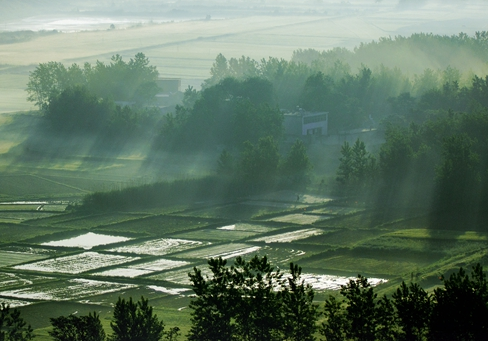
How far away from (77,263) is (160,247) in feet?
8.54

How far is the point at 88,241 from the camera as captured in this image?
76.6 feet

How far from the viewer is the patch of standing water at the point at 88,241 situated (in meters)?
23.0

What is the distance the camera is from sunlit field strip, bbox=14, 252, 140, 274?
20422 mm

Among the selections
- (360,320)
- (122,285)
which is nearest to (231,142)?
(122,285)

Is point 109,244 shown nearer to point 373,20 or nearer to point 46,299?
point 46,299

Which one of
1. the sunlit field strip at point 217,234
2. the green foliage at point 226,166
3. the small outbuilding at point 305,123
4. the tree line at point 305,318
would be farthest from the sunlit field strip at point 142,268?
the small outbuilding at point 305,123

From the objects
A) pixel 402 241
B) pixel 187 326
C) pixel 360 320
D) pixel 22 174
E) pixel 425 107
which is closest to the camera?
pixel 360 320

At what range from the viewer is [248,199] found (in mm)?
29188

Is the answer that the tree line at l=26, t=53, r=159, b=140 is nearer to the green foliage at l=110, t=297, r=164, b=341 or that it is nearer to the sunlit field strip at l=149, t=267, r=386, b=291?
the sunlit field strip at l=149, t=267, r=386, b=291

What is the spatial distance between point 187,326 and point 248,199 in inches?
540

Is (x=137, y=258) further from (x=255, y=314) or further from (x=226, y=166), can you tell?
(x=226, y=166)

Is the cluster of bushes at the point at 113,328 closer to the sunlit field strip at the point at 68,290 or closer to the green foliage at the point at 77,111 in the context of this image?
the sunlit field strip at the point at 68,290

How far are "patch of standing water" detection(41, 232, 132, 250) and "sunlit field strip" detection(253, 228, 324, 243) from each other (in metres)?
4.20

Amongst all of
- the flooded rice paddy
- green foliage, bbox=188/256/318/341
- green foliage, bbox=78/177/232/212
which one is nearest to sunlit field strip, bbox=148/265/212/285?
the flooded rice paddy
